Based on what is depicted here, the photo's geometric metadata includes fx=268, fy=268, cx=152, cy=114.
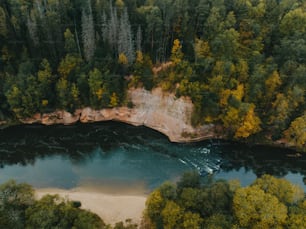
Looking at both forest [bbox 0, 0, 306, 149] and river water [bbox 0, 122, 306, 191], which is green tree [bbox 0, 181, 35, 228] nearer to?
river water [bbox 0, 122, 306, 191]

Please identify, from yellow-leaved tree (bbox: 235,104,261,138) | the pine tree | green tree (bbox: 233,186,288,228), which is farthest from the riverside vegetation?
the pine tree

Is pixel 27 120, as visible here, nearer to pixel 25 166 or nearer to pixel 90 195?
pixel 25 166

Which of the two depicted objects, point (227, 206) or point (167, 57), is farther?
point (167, 57)

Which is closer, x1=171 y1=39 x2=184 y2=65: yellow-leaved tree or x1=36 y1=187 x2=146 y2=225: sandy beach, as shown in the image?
x1=36 y1=187 x2=146 y2=225: sandy beach

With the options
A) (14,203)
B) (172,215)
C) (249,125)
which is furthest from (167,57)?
(14,203)

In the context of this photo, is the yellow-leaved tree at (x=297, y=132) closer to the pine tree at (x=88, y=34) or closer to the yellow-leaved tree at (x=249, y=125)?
the yellow-leaved tree at (x=249, y=125)

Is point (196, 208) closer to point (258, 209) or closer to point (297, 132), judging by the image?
point (258, 209)
